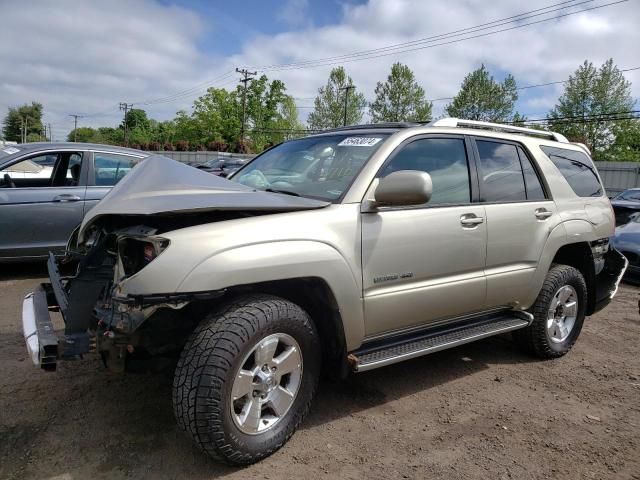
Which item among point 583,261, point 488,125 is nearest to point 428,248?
point 488,125

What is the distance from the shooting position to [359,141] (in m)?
3.40

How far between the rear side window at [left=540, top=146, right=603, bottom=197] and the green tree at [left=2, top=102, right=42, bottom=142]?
113m

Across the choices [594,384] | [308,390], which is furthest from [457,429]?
[594,384]

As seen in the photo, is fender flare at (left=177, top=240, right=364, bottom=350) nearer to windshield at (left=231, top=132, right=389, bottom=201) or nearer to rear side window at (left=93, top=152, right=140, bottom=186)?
windshield at (left=231, top=132, right=389, bottom=201)

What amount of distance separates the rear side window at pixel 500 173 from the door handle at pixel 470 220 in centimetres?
20

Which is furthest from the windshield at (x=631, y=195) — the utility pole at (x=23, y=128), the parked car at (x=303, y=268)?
the utility pole at (x=23, y=128)

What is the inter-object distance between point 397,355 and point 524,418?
1.01 metres

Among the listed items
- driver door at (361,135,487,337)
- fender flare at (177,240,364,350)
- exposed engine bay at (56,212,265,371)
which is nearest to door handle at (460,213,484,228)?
driver door at (361,135,487,337)

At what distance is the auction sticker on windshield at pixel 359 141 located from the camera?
331 centimetres

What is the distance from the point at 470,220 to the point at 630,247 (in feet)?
18.1

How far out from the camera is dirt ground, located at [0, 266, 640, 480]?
2.61 metres

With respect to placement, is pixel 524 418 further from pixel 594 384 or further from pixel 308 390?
pixel 308 390

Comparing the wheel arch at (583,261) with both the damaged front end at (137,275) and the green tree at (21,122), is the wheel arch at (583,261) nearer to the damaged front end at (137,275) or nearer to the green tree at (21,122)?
the damaged front end at (137,275)

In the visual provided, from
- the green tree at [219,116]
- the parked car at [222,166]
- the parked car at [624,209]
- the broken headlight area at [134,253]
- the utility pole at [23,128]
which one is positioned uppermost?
the utility pole at [23,128]
